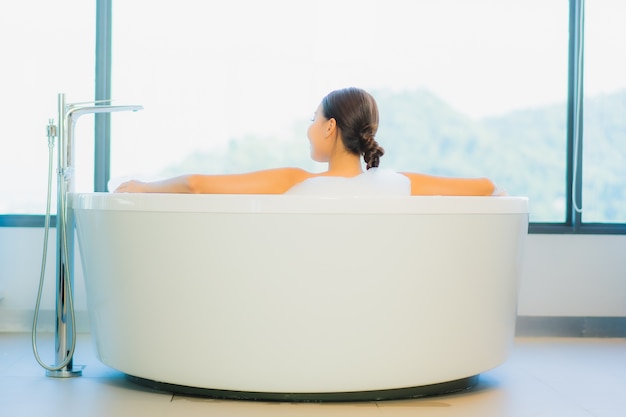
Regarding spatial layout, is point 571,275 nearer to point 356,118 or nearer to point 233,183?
point 356,118

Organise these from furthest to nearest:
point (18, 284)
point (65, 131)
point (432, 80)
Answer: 1. point (432, 80)
2. point (18, 284)
3. point (65, 131)

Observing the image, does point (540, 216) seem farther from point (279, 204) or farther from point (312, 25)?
point (279, 204)

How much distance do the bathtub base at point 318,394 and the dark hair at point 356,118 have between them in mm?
703

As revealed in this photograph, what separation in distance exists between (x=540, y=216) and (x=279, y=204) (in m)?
2.11

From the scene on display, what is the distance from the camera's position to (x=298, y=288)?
2283mm

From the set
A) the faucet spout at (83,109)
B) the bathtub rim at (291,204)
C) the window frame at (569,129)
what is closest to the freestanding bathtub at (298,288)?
the bathtub rim at (291,204)

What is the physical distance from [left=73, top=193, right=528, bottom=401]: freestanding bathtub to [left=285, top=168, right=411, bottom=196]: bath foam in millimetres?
246

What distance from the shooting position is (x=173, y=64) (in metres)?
3.98

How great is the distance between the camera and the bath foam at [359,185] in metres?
2.51

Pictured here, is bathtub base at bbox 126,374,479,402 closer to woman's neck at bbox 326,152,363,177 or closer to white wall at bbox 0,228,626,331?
woman's neck at bbox 326,152,363,177

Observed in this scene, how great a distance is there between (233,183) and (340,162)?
14.8 inches

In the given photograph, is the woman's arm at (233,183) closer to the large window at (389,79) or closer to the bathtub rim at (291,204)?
the bathtub rim at (291,204)

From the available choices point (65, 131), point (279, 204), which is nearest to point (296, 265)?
point (279, 204)

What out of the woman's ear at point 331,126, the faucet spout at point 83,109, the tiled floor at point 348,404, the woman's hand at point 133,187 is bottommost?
the tiled floor at point 348,404
